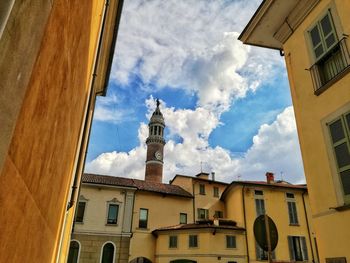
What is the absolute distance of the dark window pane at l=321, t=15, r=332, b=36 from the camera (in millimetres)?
7458

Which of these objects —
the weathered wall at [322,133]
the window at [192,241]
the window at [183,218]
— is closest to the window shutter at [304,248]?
the window at [192,241]

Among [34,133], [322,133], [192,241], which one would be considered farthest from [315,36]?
[192,241]

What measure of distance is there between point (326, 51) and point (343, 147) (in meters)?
2.51

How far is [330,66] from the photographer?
24.4ft

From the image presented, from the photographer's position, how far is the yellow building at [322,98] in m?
6.35

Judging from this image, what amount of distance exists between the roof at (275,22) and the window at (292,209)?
2383cm

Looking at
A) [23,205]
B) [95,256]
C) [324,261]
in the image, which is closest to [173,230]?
[95,256]

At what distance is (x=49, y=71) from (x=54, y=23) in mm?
310

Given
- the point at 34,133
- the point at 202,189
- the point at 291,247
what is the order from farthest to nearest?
the point at 202,189 → the point at 291,247 → the point at 34,133

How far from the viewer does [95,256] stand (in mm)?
27484

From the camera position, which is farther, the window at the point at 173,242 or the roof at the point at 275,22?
the window at the point at 173,242

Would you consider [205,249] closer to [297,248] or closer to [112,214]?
[297,248]

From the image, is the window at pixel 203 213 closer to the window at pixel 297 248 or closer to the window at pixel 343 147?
the window at pixel 297 248

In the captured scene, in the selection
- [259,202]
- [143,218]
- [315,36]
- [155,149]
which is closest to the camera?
[315,36]
